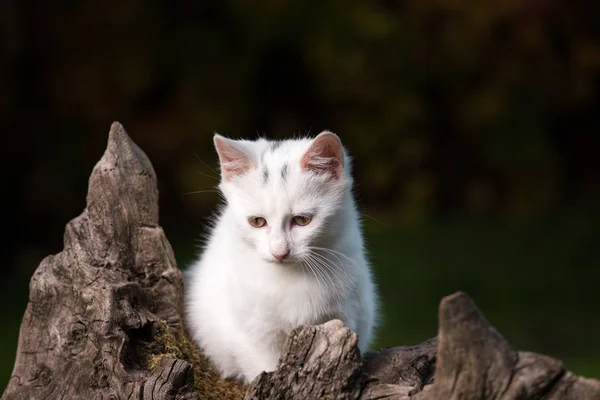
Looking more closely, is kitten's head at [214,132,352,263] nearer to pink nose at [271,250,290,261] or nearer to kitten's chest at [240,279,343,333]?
pink nose at [271,250,290,261]

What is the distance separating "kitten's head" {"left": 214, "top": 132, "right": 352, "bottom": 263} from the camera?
129 inches

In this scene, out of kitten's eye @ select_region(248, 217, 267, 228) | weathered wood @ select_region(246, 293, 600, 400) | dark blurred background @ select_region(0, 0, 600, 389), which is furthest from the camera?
dark blurred background @ select_region(0, 0, 600, 389)

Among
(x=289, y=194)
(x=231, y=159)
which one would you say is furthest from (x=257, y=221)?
(x=231, y=159)

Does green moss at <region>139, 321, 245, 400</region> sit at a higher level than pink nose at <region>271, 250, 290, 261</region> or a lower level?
lower

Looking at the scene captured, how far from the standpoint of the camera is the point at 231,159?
3504 millimetres

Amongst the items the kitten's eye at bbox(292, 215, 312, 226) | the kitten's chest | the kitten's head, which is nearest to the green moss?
the kitten's chest

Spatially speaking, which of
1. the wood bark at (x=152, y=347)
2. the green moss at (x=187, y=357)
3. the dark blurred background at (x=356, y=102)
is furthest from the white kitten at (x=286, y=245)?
the dark blurred background at (x=356, y=102)

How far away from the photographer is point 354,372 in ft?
9.62

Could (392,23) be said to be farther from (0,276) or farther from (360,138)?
(0,276)

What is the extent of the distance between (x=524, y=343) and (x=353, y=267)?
3766 millimetres

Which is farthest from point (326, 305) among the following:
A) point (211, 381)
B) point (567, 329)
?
point (567, 329)

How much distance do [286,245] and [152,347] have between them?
0.86 metres

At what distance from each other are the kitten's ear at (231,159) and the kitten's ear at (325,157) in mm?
272

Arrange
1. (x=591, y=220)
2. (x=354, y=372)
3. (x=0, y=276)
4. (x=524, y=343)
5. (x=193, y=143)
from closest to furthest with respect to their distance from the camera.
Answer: (x=354, y=372) → (x=524, y=343) → (x=0, y=276) → (x=193, y=143) → (x=591, y=220)
